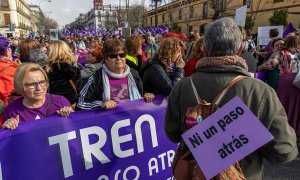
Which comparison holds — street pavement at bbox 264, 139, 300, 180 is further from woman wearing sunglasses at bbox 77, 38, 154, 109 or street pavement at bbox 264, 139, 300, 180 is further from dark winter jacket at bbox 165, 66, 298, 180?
dark winter jacket at bbox 165, 66, 298, 180

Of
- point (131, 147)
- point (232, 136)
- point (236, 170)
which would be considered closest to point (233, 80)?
point (232, 136)

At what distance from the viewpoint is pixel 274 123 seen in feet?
5.48

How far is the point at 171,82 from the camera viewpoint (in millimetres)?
3408

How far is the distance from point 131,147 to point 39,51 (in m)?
2.85

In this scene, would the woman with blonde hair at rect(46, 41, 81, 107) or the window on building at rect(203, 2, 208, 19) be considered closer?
the woman with blonde hair at rect(46, 41, 81, 107)

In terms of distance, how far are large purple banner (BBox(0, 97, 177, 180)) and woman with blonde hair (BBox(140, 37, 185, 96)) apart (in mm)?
279

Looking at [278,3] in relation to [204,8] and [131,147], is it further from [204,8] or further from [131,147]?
[131,147]

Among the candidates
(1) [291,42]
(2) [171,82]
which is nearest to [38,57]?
(2) [171,82]

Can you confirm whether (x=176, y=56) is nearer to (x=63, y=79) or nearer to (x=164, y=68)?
(x=164, y=68)

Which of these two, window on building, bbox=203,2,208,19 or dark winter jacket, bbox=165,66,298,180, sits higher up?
window on building, bbox=203,2,208,19

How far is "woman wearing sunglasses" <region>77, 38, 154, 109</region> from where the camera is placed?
3105mm

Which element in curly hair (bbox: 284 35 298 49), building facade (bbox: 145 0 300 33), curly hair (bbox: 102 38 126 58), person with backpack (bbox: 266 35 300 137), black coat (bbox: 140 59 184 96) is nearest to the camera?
curly hair (bbox: 102 38 126 58)

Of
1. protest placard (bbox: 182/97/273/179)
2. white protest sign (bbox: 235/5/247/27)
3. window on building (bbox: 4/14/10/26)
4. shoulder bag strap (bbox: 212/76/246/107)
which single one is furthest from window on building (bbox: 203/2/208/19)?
window on building (bbox: 4/14/10/26)

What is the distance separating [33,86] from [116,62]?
95cm
